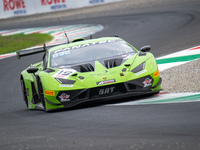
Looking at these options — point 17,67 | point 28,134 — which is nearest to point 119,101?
point 28,134

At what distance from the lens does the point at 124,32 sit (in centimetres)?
1700

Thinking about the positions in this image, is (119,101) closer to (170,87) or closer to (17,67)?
(170,87)

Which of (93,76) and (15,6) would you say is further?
(15,6)

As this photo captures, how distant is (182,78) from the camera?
7848 millimetres

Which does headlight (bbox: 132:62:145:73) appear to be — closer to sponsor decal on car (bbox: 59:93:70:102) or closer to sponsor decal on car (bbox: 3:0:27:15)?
sponsor decal on car (bbox: 59:93:70:102)

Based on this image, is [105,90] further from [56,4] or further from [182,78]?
[56,4]

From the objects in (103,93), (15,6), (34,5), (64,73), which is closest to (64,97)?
(64,73)

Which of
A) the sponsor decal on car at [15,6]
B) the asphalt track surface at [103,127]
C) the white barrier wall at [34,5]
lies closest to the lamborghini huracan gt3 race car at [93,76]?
the asphalt track surface at [103,127]

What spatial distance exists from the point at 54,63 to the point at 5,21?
20.5 metres

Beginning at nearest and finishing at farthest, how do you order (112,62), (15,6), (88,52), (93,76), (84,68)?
(93,76) < (84,68) < (112,62) < (88,52) < (15,6)

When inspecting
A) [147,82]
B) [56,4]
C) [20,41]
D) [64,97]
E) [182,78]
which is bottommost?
[20,41]

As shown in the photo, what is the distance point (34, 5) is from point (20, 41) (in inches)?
296

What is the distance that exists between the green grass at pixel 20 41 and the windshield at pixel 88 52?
10343 millimetres

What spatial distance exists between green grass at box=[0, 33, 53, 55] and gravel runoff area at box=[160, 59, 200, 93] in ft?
34.1
